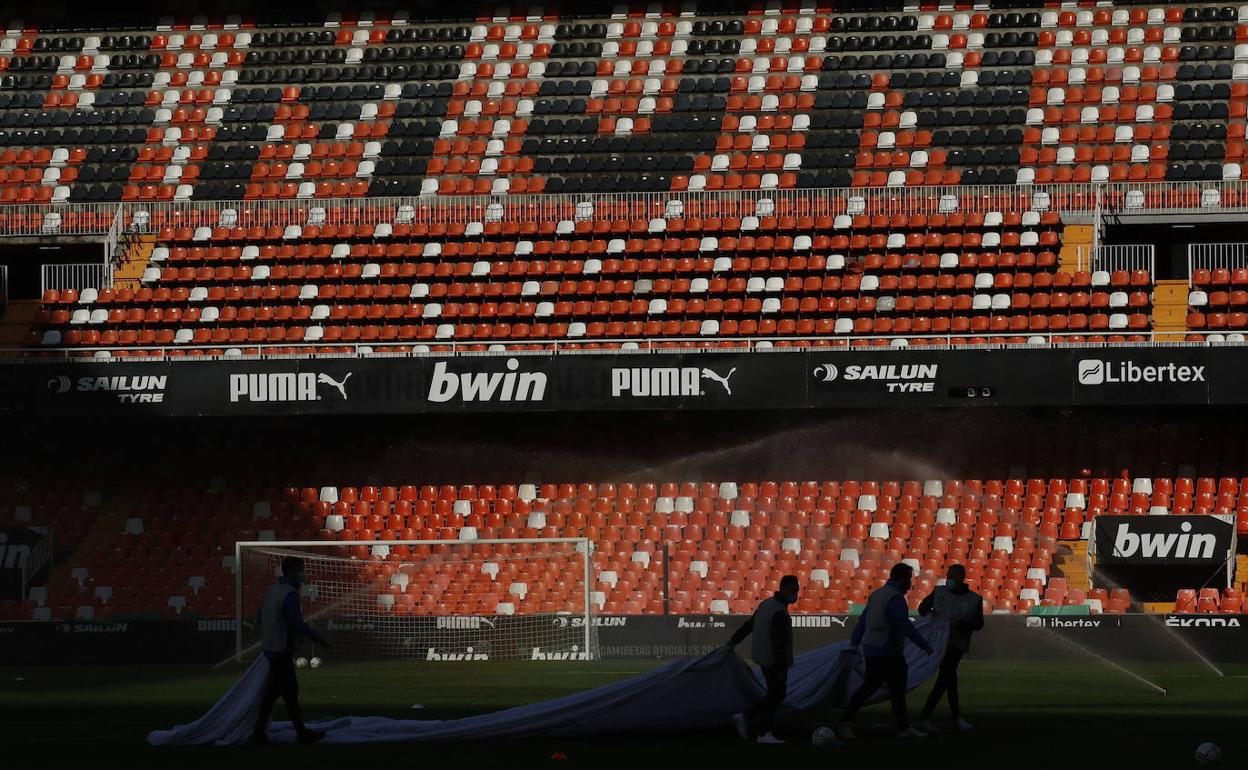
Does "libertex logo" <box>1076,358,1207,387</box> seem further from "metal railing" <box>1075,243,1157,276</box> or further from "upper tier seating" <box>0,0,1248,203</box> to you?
"upper tier seating" <box>0,0,1248,203</box>

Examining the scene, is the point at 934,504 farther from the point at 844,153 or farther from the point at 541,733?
the point at 541,733

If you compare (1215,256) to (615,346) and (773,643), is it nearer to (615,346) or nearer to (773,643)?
(615,346)

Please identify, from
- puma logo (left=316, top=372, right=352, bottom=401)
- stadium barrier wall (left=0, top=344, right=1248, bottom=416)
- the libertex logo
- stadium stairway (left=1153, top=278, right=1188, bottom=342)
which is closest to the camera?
the libertex logo

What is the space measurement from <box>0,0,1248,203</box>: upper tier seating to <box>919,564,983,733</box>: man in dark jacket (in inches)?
879

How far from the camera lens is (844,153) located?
40.9 m

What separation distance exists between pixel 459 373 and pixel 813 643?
357 inches

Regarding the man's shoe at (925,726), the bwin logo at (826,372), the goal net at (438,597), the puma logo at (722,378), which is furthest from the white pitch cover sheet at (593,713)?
the puma logo at (722,378)

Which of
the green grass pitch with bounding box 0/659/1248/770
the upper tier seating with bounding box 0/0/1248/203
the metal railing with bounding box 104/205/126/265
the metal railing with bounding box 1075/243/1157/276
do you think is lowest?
the green grass pitch with bounding box 0/659/1248/770

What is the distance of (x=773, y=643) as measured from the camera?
16203mm

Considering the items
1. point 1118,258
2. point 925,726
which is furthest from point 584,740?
point 1118,258

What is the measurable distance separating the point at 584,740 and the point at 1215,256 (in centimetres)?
2599

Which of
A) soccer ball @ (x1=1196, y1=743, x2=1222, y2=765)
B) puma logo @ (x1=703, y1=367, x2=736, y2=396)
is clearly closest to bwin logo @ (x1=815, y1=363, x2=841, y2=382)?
puma logo @ (x1=703, y1=367, x2=736, y2=396)

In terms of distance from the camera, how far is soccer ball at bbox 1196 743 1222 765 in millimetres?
14619

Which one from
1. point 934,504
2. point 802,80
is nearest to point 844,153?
point 802,80
